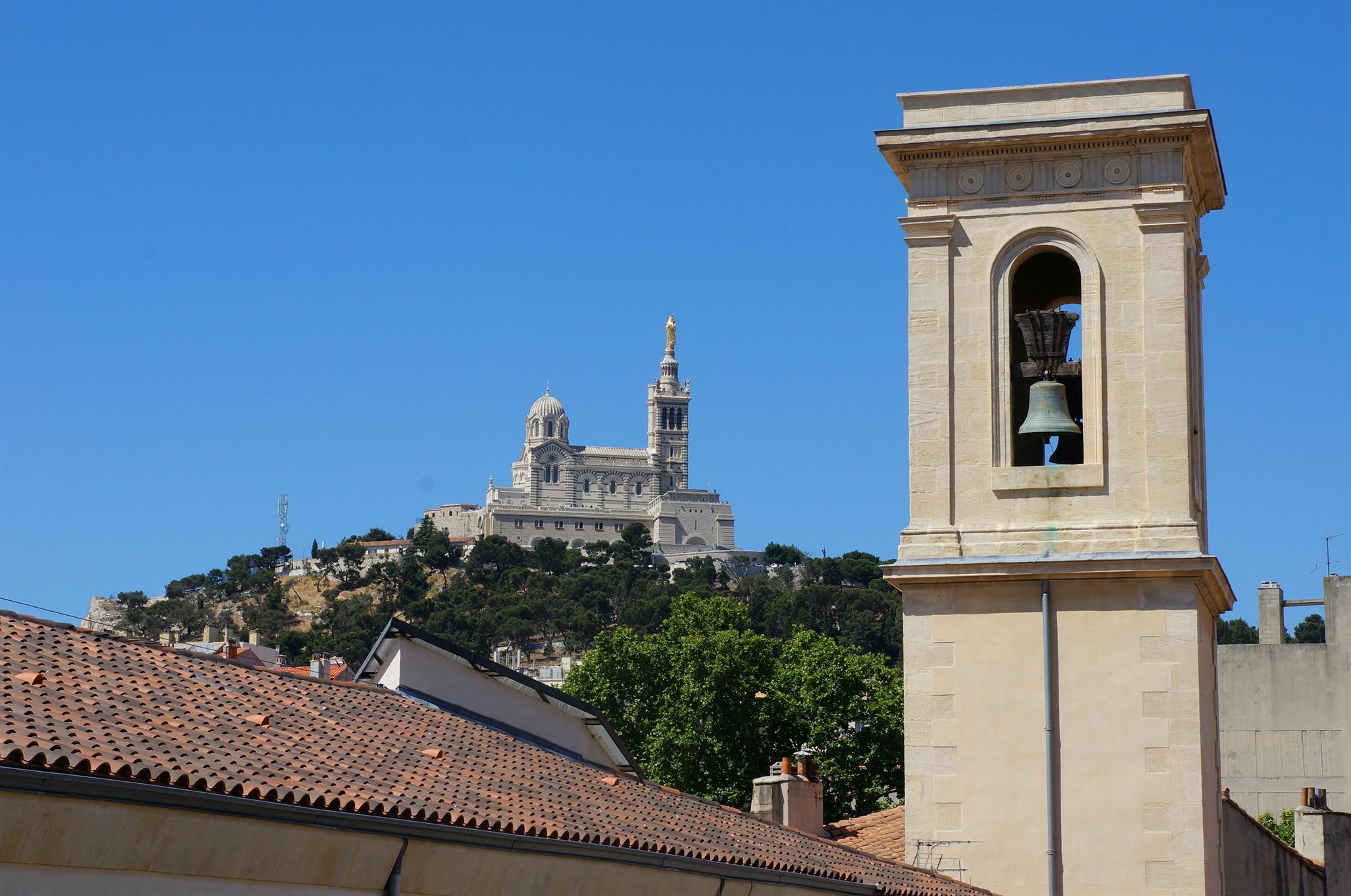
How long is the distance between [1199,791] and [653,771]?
40.9 meters

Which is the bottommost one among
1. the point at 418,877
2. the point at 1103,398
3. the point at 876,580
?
the point at 418,877

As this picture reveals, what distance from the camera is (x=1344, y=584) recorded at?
54594mm

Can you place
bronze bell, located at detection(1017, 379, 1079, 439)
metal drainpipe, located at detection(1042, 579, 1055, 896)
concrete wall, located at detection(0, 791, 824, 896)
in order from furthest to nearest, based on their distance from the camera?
bronze bell, located at detection(1017, 379, 1079, 439)
metal drainpipe, located at detection(1042, 579, 1055, 896)
concrete wall, located at detection(0, 791, 824, 896)

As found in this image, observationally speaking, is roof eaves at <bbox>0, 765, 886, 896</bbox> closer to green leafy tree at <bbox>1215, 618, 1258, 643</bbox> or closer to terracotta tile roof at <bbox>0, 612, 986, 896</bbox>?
terracotta tile roof at <bbox>0, 612, 986, 896</bbox>

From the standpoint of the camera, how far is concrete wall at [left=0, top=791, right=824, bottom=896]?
9.31 metres

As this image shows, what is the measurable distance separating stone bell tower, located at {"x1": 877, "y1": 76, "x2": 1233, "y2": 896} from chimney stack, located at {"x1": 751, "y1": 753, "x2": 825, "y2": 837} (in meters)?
6.60

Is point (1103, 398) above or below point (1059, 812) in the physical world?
above

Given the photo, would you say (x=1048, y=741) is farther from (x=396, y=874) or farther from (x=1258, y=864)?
(x=396, y=874)

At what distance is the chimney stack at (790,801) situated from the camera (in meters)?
26.1

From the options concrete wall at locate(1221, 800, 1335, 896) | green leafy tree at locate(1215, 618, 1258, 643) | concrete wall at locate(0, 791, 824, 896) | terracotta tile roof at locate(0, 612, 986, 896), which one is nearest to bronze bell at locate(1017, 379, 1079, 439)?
terracotta tile roof at locate(0, 612, 986, 896)

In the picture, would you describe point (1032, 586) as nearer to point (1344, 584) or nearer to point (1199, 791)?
point (1199, 791)

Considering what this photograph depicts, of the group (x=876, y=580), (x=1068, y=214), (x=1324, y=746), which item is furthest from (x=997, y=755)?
(x=876, y=580)

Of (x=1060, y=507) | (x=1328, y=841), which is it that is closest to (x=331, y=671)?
(x=1328, y=841)

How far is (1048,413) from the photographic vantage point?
64.3 feet
